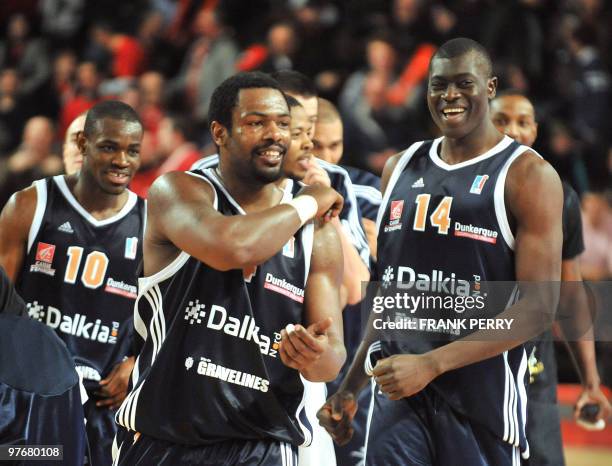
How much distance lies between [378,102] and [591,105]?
6.81 feet

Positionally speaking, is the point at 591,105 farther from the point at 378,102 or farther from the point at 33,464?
the point at 33,464

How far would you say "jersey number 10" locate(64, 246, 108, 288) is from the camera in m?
5.75

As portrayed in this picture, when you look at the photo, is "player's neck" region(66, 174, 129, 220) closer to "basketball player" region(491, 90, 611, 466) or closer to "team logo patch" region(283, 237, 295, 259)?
"team logo patch" region(283, 237, 295, 259)

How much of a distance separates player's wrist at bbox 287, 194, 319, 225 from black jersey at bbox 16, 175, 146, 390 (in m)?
1.93

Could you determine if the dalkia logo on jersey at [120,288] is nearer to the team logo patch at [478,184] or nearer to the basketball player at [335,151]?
the basketball player at [335,151]

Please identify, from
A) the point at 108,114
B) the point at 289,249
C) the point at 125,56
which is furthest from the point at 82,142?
the point at 125,56

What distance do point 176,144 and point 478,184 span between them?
8477 mm

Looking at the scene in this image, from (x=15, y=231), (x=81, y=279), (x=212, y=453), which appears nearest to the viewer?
(x=212, y=453)

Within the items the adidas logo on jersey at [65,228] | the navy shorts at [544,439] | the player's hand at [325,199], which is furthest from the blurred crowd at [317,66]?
the player's hand at [325,199]

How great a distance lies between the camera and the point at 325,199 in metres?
4.21

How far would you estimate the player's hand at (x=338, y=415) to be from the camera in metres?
4.68

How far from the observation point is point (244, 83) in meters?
4.39

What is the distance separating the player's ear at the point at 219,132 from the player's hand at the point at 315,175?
1.37 metres

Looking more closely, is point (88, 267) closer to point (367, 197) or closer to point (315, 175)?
point (315, 175)
